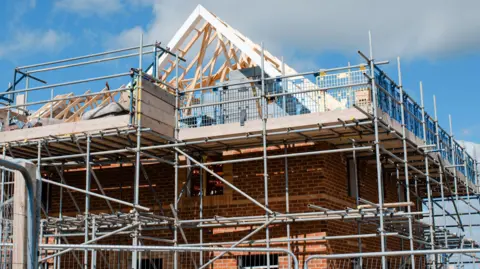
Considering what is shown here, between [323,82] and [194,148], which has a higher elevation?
[323,82]

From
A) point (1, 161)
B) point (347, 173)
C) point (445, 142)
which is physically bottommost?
point (1, 161)

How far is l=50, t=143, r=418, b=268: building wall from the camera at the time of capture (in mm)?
17375

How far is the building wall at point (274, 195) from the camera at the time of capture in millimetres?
17375

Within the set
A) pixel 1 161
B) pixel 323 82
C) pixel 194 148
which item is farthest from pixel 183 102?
pixel 1 161

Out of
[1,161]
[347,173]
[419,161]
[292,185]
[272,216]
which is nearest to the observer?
[1,161]

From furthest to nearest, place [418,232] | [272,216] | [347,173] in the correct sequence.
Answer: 1. [418,232]
2. [347,173]
3. [272,216]

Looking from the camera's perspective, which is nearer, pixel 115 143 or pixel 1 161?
pixel 1 161

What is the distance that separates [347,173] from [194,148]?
410cm

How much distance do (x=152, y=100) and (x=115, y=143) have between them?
5.44ft

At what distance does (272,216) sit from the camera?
54.3 ft

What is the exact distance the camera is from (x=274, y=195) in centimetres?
1783

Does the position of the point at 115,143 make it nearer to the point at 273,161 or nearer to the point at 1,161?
the point at 273,161

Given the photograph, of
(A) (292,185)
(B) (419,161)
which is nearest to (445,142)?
(B) (419,161)

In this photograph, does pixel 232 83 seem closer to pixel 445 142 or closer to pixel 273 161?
pixel 273 161
